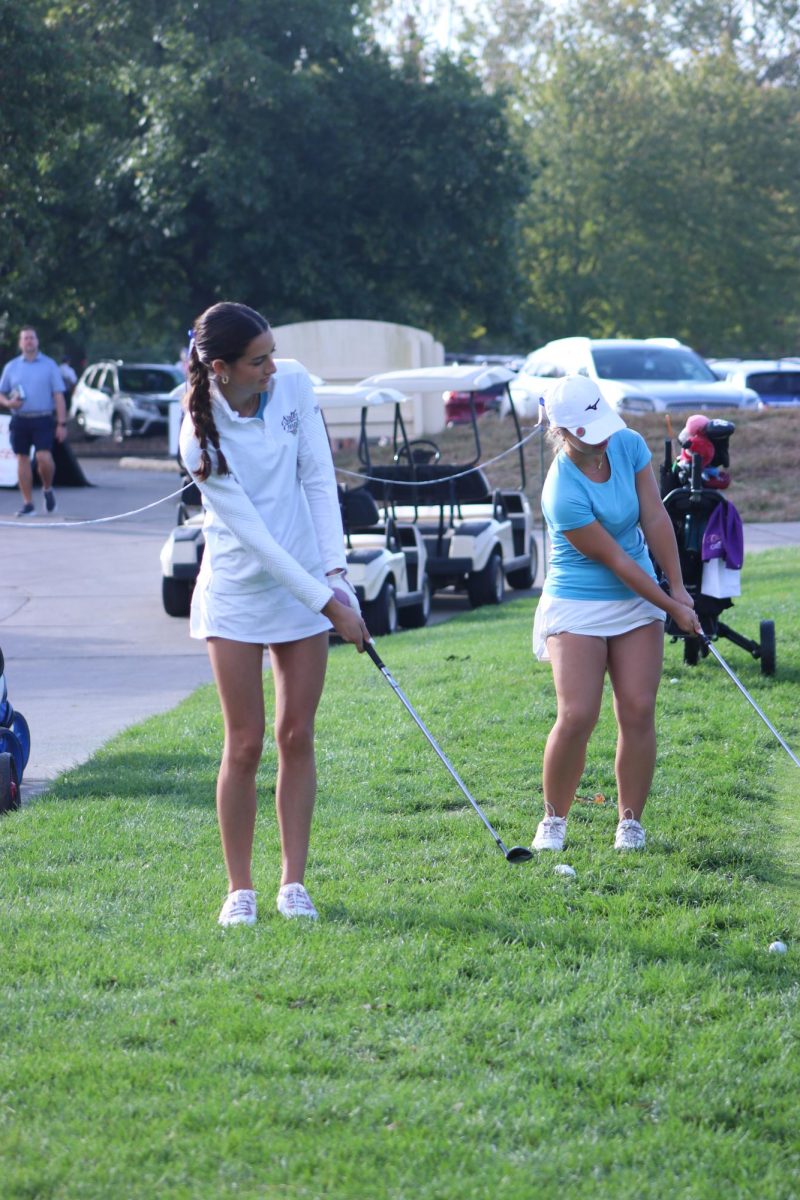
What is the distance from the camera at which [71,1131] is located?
3254 mm

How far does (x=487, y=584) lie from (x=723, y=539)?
488 centimetres

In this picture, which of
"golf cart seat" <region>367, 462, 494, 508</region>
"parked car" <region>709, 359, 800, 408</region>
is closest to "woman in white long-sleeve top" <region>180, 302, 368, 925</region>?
"golf cart seat" <region>367, 462, 494, 508</region>

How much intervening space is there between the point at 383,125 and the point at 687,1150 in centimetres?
2831

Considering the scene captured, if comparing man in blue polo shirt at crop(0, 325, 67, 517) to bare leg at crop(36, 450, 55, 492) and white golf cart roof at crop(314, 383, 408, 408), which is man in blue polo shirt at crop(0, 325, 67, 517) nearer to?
bare leg at crop(36, 450, 55, 492)

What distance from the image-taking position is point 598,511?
16.9 ft

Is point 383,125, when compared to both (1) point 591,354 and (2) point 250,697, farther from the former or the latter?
(2) point 250,697

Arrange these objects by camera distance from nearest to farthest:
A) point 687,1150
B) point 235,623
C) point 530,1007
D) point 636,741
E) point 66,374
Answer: point 687,1150 < point 530,1007 < point 235,623 < point 636,741 < point 66,374

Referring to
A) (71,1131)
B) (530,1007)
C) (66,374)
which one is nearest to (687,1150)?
(530,1007)

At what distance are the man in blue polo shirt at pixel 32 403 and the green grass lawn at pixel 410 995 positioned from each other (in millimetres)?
10831

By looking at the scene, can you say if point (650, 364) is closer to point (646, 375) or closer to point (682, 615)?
point (646, 375)

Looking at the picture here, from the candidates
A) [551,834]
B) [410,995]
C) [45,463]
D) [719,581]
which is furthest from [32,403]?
[410,995]

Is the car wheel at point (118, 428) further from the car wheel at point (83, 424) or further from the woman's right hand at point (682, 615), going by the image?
the woman's right hand at point (682, 615)

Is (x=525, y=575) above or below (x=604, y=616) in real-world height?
below

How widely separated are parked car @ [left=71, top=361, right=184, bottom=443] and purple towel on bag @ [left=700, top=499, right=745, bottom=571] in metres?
24.9
